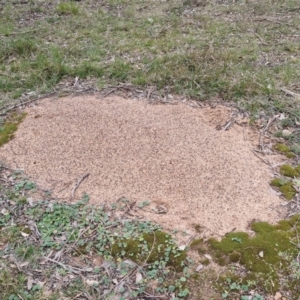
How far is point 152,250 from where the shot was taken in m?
2.10

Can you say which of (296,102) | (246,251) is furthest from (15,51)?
(246,251)

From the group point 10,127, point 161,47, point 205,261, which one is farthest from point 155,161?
point 161,47

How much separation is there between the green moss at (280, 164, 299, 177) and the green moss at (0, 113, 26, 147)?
1956 mm

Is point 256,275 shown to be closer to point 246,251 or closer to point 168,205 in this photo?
point 246,251

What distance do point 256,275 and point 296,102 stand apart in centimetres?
186

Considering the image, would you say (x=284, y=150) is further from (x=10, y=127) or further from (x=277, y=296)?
(x=10, y=127)

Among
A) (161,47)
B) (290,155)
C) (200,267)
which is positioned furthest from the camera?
(161,47)

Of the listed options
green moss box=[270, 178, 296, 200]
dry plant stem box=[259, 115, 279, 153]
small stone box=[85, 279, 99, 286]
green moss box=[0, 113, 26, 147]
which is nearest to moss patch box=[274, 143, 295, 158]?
dry plant stem box=[259, 115, 279, 153]

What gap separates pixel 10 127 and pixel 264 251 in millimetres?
2057

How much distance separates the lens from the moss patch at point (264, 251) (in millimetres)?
1975

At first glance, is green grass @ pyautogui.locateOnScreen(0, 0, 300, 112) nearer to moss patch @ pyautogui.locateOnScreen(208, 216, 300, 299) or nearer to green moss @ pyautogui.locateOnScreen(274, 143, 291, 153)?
green moss @ pyautogui.locateOnScreen(274, 143, 291, 153)

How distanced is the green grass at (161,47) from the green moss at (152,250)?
1.60 m

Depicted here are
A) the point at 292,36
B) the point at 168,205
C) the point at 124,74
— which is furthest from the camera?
the point at 292,36

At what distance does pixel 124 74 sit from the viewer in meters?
3.81
